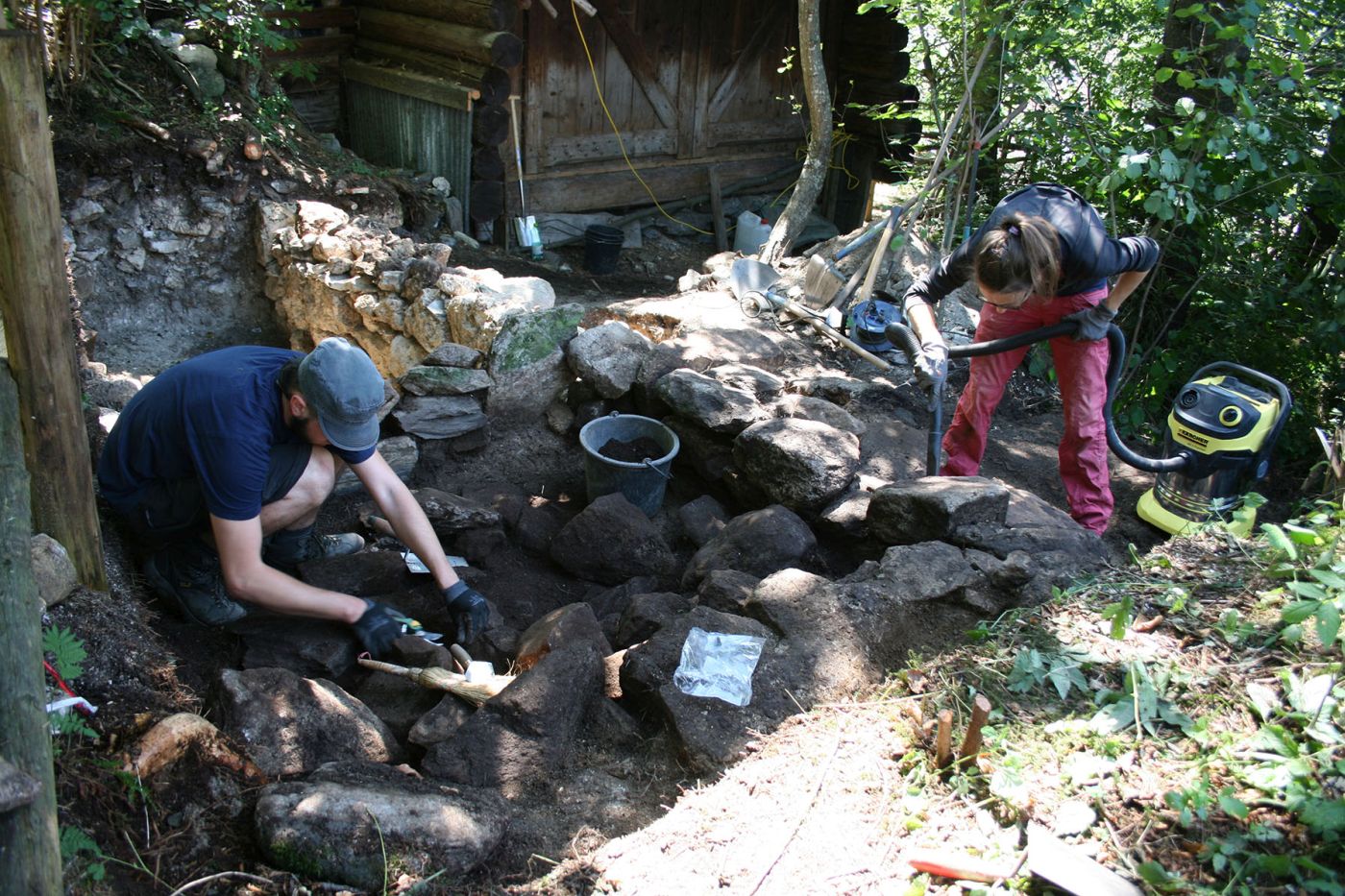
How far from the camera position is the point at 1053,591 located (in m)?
2.97

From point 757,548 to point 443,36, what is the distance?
6283mm

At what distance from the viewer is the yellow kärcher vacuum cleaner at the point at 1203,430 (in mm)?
4129

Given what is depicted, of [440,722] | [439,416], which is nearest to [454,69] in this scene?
[439,416]

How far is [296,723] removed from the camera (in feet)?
8.91

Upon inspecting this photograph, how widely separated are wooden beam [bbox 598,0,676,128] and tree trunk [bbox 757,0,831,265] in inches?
84.1

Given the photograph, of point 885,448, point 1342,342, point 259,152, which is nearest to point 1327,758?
point 885,448

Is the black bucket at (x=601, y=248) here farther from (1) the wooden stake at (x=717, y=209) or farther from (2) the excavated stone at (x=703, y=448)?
(2) the excavated stone at (x=703, y=448)

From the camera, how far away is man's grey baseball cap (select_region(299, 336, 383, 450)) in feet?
9.95

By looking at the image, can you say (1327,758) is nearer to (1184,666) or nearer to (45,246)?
(1184,666)

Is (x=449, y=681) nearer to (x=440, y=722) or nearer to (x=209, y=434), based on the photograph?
(x=440, y=722)

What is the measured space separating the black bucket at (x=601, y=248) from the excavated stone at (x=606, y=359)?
14.1 ft

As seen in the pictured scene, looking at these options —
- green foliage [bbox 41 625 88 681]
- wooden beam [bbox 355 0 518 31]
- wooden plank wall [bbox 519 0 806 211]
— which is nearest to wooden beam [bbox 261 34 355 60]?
wooden beam [bbox 355 0 518 31]

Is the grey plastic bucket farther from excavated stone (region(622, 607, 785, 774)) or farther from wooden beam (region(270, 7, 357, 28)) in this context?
wooden beam (region(270, 7, 357, 28))

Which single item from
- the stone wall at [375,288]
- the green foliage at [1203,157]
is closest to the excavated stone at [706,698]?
the stone wall at [375,288]
